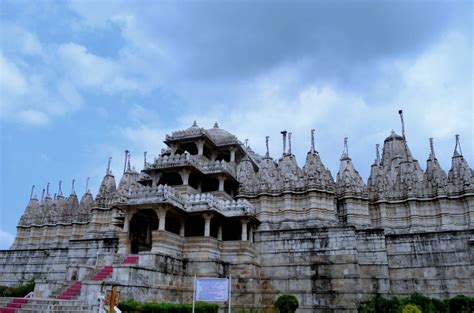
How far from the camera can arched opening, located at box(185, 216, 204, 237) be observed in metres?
28.8

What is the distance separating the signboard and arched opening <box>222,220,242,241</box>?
14326mm

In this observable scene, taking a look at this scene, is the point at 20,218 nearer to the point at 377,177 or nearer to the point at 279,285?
the point at 279,285

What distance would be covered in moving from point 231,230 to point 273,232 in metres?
3.70

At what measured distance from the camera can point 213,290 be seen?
14.3 meters

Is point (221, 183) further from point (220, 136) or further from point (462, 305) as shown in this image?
point (462, 305)

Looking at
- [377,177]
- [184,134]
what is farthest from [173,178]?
[377,177]

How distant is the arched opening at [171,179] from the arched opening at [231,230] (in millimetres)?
5096

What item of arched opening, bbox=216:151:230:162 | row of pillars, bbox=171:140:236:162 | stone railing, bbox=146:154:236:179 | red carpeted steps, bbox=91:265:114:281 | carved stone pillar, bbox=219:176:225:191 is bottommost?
red carpeted steps, bbox=91:265:114:281

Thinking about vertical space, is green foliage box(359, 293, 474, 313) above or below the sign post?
below

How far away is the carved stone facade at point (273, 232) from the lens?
24.4 m

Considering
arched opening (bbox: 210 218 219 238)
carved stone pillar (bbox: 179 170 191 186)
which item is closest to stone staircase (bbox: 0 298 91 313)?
arched opening (bbox: 210 218 219 238)

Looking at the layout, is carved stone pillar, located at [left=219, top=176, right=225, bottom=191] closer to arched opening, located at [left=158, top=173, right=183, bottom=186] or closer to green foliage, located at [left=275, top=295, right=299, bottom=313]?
arched opening, located at [left=158, top=173, right=183, bottom=186]

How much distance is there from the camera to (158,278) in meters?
21.9

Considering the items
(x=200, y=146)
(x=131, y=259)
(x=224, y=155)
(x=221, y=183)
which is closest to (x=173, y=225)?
(x=221, y=183)
